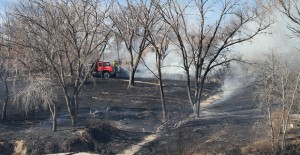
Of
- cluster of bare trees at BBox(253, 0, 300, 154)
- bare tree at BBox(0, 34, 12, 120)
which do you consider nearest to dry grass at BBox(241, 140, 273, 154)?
cluster of bare trees at BBox(253, 0, 300, 154)

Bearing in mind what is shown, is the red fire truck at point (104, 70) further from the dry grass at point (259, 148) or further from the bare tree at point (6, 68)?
the dry grass at point (259, 148)

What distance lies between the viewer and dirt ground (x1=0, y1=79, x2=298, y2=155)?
2059 cm

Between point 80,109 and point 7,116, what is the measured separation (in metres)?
4.83

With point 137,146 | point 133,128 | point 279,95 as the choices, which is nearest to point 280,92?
point 279,95

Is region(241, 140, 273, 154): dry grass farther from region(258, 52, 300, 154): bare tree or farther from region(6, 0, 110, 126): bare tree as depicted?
region(6, 0, 110, 126): bare tree

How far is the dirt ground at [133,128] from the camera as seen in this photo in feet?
67.6

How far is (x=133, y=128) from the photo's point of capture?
25.9m

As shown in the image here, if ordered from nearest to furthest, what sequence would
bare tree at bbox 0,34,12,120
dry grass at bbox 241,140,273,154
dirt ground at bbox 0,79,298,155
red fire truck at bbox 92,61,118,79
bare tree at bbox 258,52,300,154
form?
bare tree at bbox 258,52,300,154
dry grass at bbox 241,140,273,154
dirt ground at bbox 0,79,298,155
bare tree at bbox 0,34,12,120
red fire truck at bbox 92,61,118,79

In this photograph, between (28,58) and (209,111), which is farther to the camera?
(209,111)

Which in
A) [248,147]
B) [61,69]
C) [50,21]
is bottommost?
[248,147]

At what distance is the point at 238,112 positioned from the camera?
2938cm

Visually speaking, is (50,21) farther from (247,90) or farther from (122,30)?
(247,90)

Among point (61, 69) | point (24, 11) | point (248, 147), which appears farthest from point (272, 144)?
point (24, 11)

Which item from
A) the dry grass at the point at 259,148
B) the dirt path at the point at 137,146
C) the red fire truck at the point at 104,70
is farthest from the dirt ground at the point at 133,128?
the red fire truck at the point at 104,70
